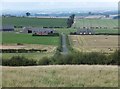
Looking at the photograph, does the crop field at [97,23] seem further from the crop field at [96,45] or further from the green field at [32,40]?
the crop field at [96,45]

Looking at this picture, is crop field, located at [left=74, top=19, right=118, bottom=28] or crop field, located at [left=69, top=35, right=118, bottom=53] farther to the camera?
crop field, located at [left=74, top=19, right=118, bottom=28]

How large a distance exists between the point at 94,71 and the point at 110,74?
96 centimetres

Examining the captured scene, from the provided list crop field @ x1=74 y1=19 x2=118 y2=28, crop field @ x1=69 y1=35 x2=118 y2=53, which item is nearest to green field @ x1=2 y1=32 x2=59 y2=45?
crop field @ x1=69 y1=35 x2=118 y2=53

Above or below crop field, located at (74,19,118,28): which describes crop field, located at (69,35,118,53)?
above

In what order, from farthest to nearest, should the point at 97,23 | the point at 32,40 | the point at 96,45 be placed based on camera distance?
the point at 97,23 → the point at 32,40 → the point at 96,45

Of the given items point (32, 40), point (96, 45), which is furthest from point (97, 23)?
point (96, 45)

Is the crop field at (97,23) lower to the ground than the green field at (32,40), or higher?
lower

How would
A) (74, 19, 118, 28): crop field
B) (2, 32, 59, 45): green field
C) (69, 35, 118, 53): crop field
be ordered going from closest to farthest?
1. (69, 35, 118, 53): crop field
2. (2, 32, 59, 45): green field
3. (74, 19, 118, 28): crop field

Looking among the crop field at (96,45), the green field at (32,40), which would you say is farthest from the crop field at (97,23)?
the crop field at (96,45)

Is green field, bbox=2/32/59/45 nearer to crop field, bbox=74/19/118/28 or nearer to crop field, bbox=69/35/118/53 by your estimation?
crop field, bbox=69/35/118/53

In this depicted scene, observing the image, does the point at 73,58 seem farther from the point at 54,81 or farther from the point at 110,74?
the point at 54,81

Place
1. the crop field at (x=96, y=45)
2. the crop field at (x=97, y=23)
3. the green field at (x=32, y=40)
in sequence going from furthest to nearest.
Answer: the crop field at (x=97, y=23)
the green field at (x=32, y=40)
the crop field at (x=96, y=45)

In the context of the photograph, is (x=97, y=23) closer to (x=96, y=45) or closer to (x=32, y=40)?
(x=32, y=40)

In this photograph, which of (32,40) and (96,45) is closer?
(96,45)
